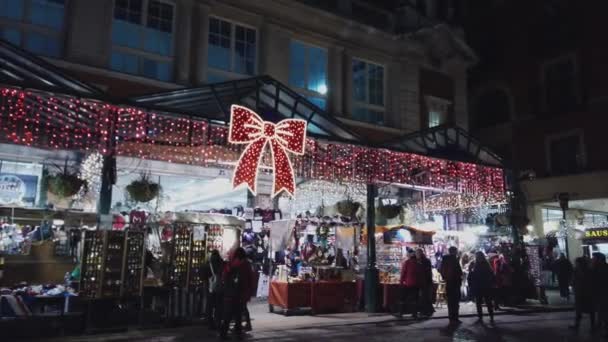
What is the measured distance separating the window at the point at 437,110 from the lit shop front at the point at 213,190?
3.38 metres

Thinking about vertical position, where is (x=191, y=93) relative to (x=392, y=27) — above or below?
below

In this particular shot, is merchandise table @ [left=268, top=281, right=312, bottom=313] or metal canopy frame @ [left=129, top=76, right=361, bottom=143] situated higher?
metal canopy frame @ [left=129, top=76, right=361, bottom=143]

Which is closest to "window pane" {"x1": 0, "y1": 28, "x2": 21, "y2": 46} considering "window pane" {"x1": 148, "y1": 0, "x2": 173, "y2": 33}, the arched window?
"window pane" {"x1": 148, "y1": 0, "x2": 173, "y2": 33}

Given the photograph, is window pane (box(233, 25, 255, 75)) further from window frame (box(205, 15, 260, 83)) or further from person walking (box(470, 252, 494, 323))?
person walking (box(470, 252, 494, 323))

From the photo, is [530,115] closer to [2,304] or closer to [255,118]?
[255,118]

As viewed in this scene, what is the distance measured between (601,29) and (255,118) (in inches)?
763

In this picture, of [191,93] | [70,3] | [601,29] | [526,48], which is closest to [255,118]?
[191,93]

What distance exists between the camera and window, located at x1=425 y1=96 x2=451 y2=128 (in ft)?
69.8

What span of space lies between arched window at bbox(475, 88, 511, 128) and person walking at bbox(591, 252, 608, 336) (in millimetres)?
18128

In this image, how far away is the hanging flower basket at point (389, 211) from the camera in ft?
51.2

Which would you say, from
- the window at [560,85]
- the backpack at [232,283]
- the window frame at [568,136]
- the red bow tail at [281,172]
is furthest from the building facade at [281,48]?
the backpack at [232,283]

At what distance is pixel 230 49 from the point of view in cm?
1669

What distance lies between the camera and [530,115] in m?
26.2

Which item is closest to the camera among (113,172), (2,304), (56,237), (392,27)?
(2,304)
